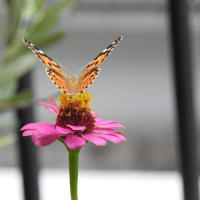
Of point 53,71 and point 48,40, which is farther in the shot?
point 48,40

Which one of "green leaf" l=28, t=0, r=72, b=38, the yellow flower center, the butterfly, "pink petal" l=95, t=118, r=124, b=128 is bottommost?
"pink petal" l=95, t=118, r=124, b=128

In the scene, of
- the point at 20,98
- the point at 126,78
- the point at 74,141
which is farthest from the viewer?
the point at 126,78

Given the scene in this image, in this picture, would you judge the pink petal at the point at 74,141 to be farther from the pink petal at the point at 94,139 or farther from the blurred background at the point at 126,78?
the blurred background at the point at 126,78

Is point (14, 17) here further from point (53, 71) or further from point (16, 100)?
point (53, 71)

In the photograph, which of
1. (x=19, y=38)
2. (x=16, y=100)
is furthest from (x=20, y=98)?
(x=19, y=38)

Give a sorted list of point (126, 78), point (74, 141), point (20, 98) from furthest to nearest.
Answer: point (126, 78) → point (20, 98) → point (74, 141)

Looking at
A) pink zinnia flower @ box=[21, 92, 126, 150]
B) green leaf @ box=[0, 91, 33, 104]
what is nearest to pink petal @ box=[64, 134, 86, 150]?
pink zinnia flower @ box=[21, 92, 126, 150]

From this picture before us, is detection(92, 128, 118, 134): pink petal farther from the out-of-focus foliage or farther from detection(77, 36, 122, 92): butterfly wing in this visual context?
the out-of-focus foliage
